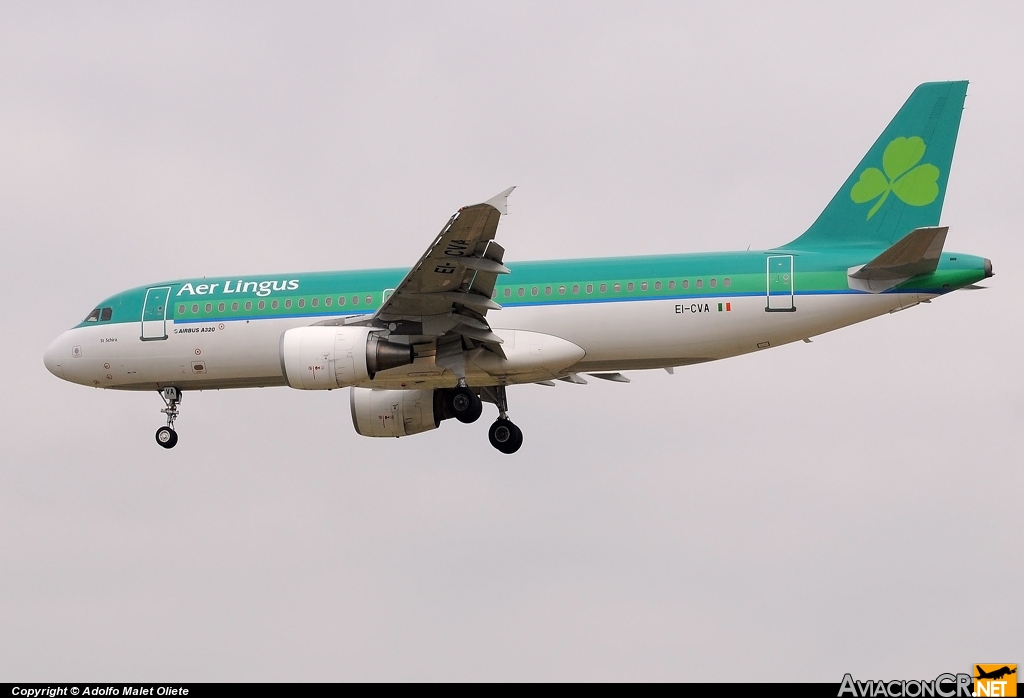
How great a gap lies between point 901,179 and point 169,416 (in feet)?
59.0

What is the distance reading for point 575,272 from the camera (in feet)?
111

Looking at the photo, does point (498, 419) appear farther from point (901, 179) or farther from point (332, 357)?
point (901, 179)

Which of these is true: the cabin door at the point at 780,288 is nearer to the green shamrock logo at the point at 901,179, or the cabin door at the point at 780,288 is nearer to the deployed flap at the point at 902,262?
the deployed flap at the point at 902,262

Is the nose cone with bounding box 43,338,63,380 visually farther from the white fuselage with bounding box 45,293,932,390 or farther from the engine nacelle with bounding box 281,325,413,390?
the engine nacelle with bounding box 281,325,413,390

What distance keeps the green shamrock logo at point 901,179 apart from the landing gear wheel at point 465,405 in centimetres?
977

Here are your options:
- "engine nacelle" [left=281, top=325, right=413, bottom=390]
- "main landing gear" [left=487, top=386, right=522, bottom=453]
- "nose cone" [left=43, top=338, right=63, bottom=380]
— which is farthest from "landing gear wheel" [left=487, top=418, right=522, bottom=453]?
"nose cone" [left=43, top=338, right=63, bottom=380]

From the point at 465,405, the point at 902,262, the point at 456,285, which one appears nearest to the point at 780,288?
the point at 902,262

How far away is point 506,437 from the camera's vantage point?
118 feet

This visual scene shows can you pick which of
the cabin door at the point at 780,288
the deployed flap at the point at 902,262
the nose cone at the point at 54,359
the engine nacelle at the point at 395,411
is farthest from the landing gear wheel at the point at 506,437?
the nose cone at the point at 54,359

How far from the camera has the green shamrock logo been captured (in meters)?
34.6

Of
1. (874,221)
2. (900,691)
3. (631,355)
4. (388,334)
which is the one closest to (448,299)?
(388,334)

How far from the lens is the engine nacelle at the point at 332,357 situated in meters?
31.6

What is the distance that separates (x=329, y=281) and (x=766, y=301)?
393 inches

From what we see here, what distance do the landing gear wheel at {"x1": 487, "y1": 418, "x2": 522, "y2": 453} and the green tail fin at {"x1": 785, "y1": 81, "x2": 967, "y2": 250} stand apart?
762cm
